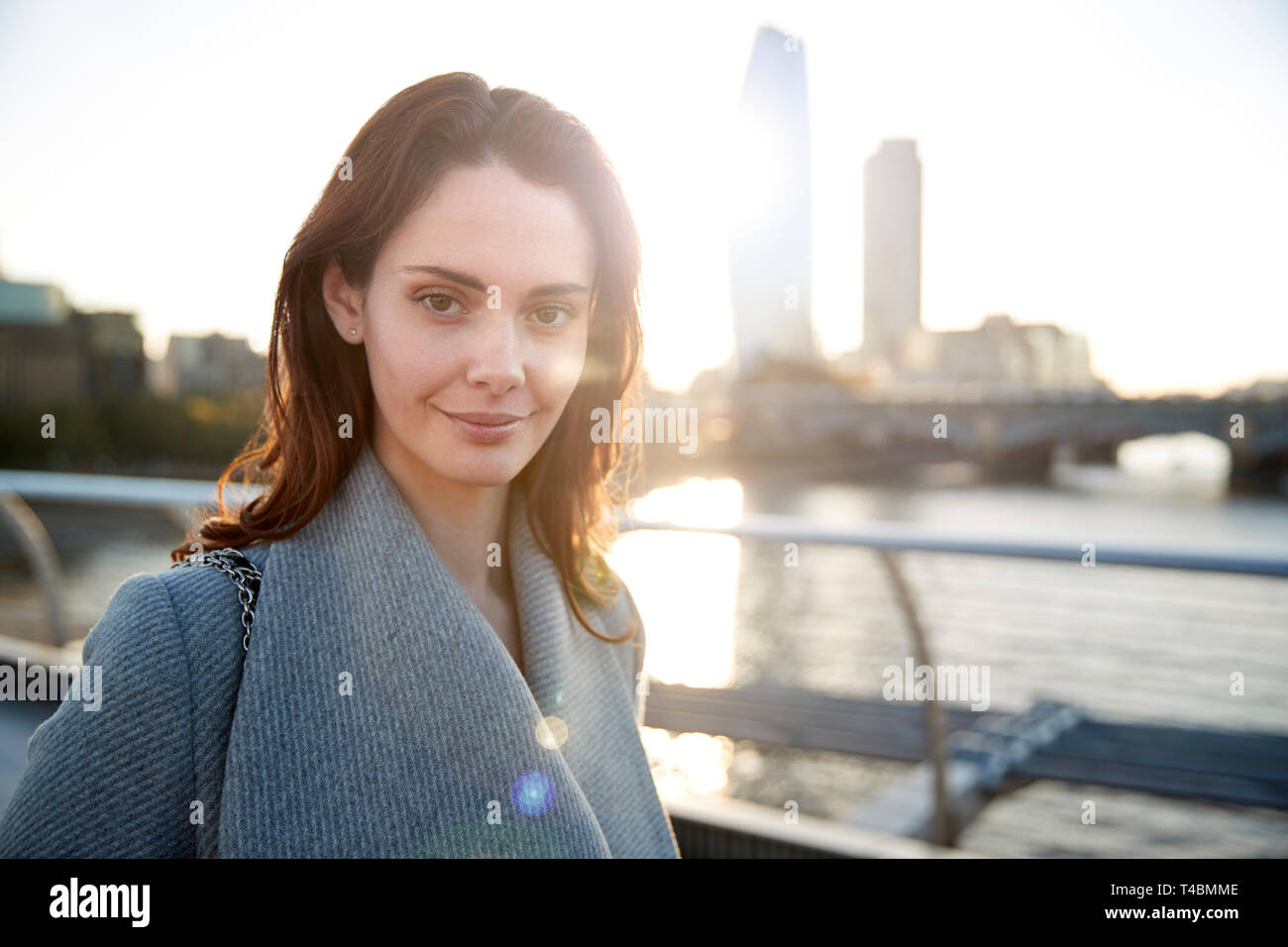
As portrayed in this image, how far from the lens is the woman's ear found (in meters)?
1.34

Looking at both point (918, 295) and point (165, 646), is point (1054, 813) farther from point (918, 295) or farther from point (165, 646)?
point (918, 295)

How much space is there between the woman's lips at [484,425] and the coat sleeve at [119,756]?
0.43 metres

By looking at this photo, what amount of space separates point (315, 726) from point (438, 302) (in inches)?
22.7

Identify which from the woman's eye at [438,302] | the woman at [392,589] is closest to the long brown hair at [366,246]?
the woman at [392,589]

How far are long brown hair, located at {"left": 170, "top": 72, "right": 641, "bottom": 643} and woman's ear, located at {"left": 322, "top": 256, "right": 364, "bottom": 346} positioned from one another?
0.05 feet

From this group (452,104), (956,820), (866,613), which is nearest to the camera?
(452,104)

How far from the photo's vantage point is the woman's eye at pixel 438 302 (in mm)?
1242

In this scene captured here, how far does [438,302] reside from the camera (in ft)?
4.11
